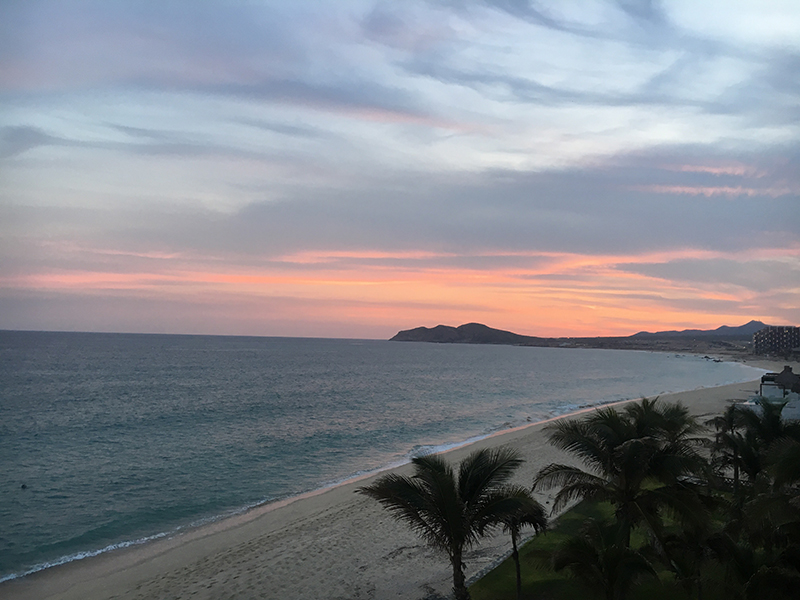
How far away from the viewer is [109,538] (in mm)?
18984

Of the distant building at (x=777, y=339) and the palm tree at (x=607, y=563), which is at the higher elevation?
the distant building at (x=777, y=339)

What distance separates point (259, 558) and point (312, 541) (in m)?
1.94

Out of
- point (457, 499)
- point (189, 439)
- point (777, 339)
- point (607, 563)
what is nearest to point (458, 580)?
point (457, 499)

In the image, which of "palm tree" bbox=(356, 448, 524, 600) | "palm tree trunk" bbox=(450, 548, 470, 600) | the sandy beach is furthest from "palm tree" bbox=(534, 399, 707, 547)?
the sandy beach

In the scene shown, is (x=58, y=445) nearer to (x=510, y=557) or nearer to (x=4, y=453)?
(x=4, y=453)

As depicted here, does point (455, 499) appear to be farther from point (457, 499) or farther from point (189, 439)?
point (189, 439)

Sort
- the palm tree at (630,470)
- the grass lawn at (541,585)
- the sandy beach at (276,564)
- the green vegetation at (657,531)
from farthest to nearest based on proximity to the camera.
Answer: the sandy beach at (276,564), the grass lawn at (541,585), the palm tree at (630,470), the green vegetation at (657,531)

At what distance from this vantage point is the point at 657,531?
10547 mm

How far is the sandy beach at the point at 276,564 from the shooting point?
13.9 m

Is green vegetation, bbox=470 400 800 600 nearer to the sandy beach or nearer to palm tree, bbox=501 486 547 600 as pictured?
palm tree, bbox=501 486 547 600

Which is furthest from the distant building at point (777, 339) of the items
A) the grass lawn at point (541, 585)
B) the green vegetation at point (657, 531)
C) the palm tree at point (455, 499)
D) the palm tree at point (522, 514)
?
the palm tree at point (455, 499)

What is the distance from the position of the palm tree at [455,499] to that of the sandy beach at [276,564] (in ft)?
12.1

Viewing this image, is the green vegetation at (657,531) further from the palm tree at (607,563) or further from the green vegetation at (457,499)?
the green vegetation at (457,499)

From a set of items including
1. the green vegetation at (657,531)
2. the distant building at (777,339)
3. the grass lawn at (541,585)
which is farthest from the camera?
the distant building at (777,339)
